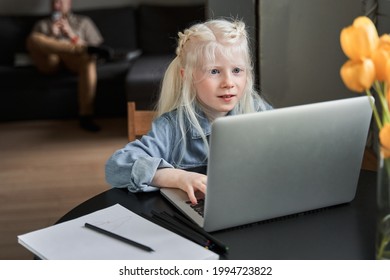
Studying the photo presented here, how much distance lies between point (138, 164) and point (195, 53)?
38 centimetres

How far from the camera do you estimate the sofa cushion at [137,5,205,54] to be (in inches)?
204

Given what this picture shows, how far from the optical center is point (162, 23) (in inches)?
205

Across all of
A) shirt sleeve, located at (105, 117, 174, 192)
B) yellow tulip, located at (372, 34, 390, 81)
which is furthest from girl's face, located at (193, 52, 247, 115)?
yellow tulip, located at (372, 34, 390, 81)

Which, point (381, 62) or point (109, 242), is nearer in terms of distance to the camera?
point (381, 62)

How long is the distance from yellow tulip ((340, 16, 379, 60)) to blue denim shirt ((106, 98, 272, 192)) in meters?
0.61

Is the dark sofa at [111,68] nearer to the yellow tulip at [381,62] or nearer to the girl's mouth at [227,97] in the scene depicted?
the girl's mouth at [227,97]

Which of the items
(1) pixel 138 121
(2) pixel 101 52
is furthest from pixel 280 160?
(2) pixel 101 52

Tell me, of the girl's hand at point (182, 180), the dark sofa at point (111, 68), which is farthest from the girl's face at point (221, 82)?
the dark sofa at point (111, 68)

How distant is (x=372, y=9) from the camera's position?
9.14 ft

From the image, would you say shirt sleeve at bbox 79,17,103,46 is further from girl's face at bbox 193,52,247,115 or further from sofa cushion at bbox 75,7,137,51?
girl's face at bbox 193,52,247,115

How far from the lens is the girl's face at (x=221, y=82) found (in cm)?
159

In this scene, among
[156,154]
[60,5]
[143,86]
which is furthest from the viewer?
[60,5]

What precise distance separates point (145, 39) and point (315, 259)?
14.2 ft

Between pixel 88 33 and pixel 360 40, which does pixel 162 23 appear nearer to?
pixel 88 33
